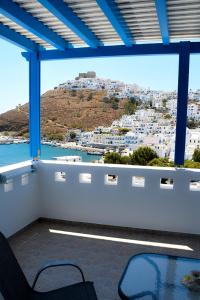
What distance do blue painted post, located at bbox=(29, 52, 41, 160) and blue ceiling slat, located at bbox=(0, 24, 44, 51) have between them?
11 centimetres

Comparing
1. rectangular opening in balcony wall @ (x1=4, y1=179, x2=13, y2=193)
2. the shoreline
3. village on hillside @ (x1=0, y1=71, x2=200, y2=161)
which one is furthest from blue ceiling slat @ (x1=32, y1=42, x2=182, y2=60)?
rectangular opening in balcony wall @ (x1=4, y1=179, x2=13, y2=193)

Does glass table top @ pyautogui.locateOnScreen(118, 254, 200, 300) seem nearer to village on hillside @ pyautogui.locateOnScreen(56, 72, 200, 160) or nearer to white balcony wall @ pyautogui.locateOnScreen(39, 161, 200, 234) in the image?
white balcony wall @ pyautogui.locateOnScreen(39, 161, 200, 234)

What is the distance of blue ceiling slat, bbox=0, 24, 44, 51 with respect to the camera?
3608 mm

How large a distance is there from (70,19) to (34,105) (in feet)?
5.17

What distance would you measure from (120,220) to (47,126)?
1878mm

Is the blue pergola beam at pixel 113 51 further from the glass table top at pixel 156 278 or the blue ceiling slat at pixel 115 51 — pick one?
the glass table top at pixel 156 278

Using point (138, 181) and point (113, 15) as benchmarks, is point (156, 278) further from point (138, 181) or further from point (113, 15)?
point (113, 15)

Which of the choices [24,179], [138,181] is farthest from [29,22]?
[138,181]

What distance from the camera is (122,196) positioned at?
160 inches

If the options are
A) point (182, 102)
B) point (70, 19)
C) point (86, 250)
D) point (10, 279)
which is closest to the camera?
point (10, 279)

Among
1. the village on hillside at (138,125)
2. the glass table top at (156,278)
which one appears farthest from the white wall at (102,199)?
the glass table top at (156,278)

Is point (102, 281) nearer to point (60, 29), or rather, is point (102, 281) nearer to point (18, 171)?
point (18, 171)

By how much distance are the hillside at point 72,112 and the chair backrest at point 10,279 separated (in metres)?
2.45

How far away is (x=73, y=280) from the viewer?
286 cm
